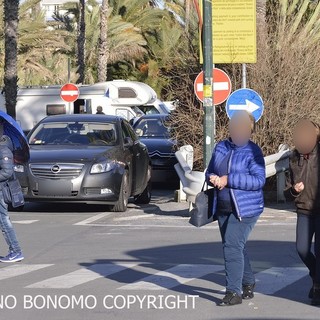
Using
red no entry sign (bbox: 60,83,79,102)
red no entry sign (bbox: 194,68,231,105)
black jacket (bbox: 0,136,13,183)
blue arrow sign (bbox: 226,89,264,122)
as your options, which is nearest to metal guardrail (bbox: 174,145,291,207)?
blue arrow sign (bbox: 226,89,264,122)

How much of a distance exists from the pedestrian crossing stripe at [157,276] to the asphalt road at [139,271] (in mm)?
10

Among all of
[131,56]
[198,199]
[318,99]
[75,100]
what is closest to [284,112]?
[318,99]

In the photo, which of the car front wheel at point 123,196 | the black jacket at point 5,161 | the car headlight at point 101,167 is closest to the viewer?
the black jacket at point 5,161

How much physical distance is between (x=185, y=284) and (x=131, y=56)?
4435 centimetres

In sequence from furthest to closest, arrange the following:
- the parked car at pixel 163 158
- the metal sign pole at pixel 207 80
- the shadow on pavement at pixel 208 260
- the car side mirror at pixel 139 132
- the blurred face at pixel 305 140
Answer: the car side mirror at pixel 139 132 < the parked car at pixel 163 158 < the metal sign pole at pixel 207 80 < the shadow on pavement at pixel 208 260 < the blurred face at pixel 305 140

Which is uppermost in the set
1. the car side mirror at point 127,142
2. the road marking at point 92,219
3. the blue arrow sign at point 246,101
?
the blue arrow sign at point 246,101

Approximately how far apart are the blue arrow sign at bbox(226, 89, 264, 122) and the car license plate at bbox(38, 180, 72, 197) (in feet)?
10.1

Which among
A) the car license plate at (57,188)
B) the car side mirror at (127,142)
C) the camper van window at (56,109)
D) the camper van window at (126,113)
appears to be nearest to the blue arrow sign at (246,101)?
the car side mirror at (127,142)

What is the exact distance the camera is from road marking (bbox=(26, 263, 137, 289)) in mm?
9781

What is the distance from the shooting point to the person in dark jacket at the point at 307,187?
852cm

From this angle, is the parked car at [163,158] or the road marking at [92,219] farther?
the parked car at [163,158]

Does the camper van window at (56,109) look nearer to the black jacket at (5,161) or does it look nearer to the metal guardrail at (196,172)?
the metal guardrail at (196,172)

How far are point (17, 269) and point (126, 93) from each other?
925 inches

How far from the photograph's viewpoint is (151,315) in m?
8.34
